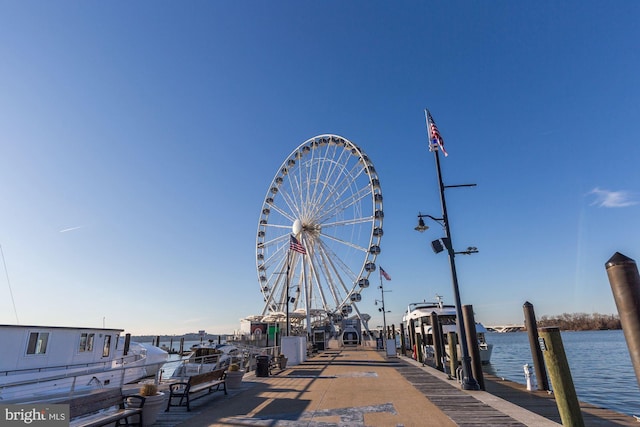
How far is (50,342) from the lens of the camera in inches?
671

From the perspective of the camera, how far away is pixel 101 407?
22.3 feet

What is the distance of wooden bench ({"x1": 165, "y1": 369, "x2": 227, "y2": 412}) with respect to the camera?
9156 millimetres

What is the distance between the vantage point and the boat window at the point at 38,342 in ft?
53.2

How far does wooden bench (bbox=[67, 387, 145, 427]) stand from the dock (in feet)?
2.49

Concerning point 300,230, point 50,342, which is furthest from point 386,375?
point 300,230

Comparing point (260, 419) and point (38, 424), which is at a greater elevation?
point (38, 424)

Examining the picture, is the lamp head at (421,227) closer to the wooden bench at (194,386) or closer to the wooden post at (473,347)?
the wooden post at (473,347)

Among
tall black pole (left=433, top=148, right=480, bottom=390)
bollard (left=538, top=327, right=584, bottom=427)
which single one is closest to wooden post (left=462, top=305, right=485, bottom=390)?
tall black pole (left=433, top=148, right=480, bottom=390)

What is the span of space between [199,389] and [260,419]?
2.35 meters

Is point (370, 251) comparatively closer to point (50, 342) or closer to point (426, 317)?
point (426, 317)

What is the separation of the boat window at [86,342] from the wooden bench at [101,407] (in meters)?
13.8

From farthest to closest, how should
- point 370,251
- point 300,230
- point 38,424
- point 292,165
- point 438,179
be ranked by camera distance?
1. point 292,165
2. point 300,230
3. point 370,251
4. point 438,179
5. point 38,424

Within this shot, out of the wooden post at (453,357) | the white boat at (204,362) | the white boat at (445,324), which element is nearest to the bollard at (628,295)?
the wooden post at (453,357)

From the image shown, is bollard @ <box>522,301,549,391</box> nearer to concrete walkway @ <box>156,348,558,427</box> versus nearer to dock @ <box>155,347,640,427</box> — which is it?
dock @ <box>155,347,640,427</box>
